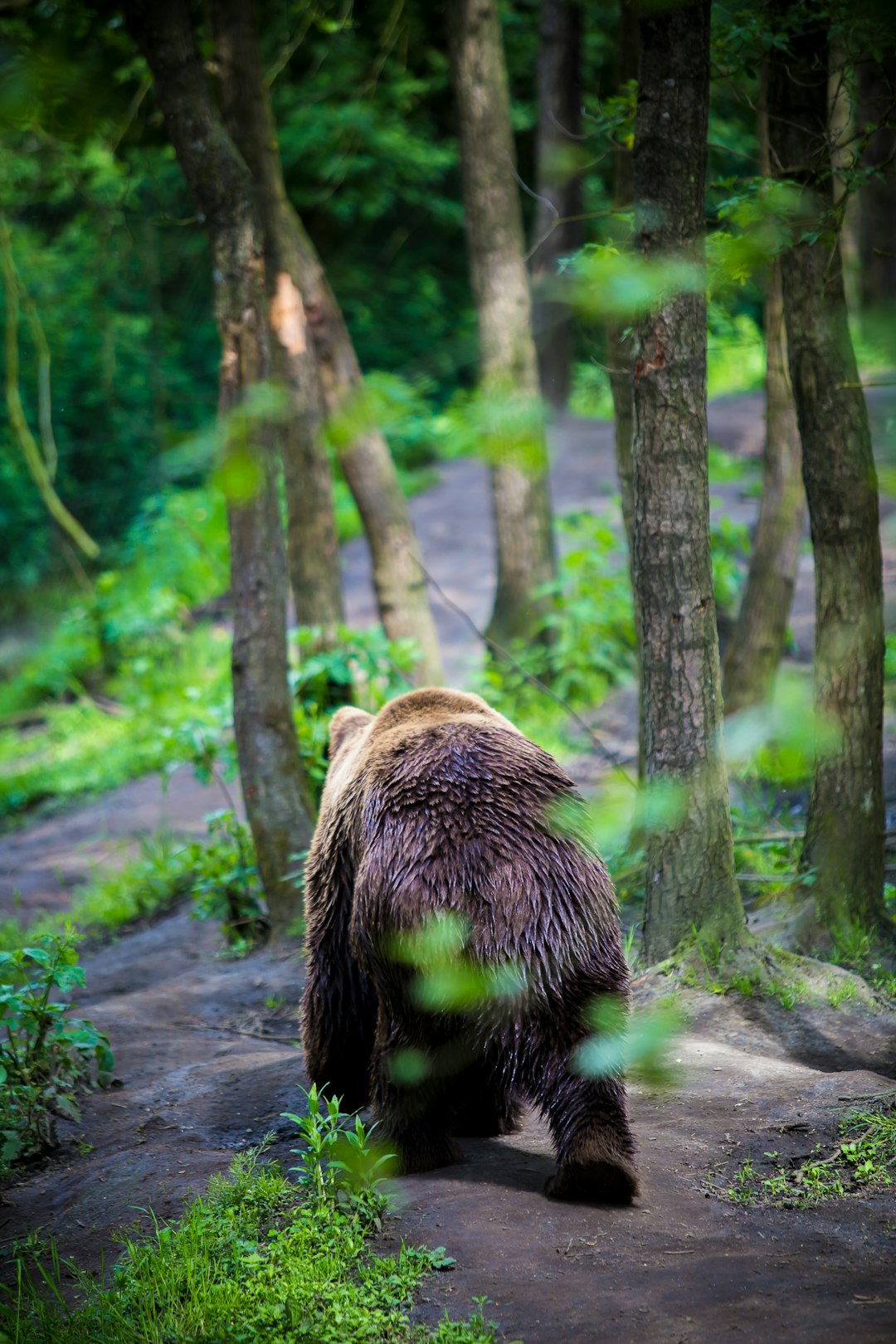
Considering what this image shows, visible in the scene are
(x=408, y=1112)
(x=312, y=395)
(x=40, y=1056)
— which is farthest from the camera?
(x=312, y=395)

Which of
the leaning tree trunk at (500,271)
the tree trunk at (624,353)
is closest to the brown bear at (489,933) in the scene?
the tree trunk at (624,353)

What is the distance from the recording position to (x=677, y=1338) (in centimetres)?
261

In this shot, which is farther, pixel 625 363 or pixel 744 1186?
pixel 625 363

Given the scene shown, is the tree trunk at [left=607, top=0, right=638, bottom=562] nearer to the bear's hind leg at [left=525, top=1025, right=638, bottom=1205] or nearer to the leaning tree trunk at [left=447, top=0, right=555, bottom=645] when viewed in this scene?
the leaning tree trunk at [left=447, top=0, right=555, bottom=645]

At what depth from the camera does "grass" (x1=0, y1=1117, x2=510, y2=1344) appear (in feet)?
9.13

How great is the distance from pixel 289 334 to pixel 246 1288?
6624mm

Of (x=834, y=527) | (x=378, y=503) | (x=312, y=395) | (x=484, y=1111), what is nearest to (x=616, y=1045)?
→ (x=484, y=1111)

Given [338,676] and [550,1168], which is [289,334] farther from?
[550,1168]

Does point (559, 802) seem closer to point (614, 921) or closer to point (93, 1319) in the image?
point (614, 921)

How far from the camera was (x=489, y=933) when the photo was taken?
3.38 meters

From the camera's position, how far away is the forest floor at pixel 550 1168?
9.05 feet

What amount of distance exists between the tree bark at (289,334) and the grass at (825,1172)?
516 cm

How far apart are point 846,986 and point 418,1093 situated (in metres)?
2.10

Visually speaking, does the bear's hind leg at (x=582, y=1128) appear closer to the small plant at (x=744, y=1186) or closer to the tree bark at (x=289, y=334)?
the small plant at (x=744, y=1186)
